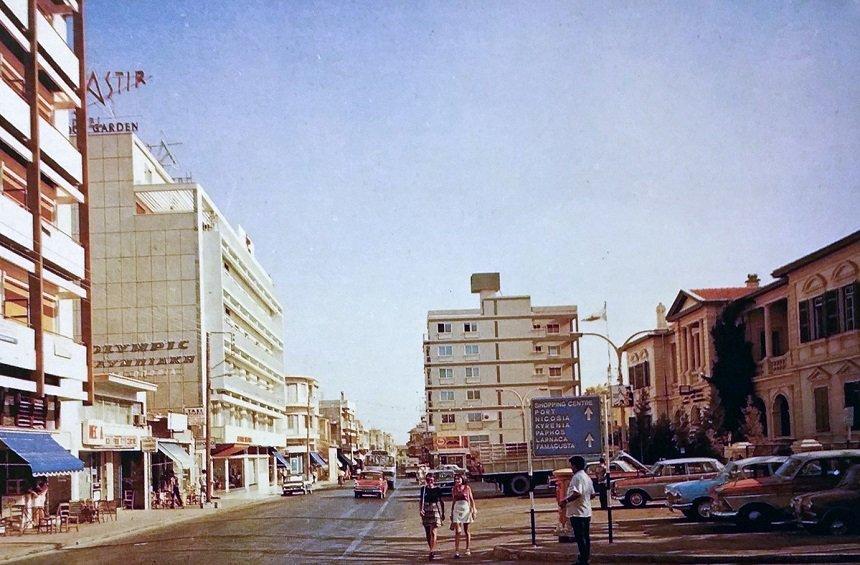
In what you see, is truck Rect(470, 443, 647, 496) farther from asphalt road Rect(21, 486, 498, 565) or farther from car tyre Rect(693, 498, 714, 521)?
car tyre Rect(693, 498, 714, 521)

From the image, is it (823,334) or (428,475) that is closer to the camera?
(428,475)

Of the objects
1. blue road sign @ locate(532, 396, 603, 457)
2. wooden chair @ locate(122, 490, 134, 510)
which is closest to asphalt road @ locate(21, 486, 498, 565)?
blue road sign @ locate(532, 396, 603, 457)

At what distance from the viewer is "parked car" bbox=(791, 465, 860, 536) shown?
19.0 m

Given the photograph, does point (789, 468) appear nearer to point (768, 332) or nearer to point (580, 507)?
point (580, 507)

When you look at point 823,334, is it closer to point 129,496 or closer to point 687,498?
point 687,498

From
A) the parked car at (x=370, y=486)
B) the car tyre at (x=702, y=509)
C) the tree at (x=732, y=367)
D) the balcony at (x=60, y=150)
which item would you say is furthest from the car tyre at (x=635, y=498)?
the parked car at (x=370, y=486)

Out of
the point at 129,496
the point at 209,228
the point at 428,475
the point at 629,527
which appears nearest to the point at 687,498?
the point at 629,527

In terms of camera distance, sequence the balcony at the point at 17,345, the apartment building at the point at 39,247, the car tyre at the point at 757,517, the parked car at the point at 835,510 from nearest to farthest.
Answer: the parked car at the point at 835,510 < the car tyre at the point at 757,517 < the balcony at the point at 17,345 < the apartment building at the point at 39,247

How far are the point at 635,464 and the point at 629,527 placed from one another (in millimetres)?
11484

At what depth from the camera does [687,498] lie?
2609cm

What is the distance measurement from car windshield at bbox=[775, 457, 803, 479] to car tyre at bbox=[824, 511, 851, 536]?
2.84 metres

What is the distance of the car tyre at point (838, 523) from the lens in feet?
62.6

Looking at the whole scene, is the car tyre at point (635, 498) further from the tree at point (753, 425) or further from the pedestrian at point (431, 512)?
the tree at point (753, 425)

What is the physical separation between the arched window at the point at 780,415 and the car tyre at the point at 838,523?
3410 cm
